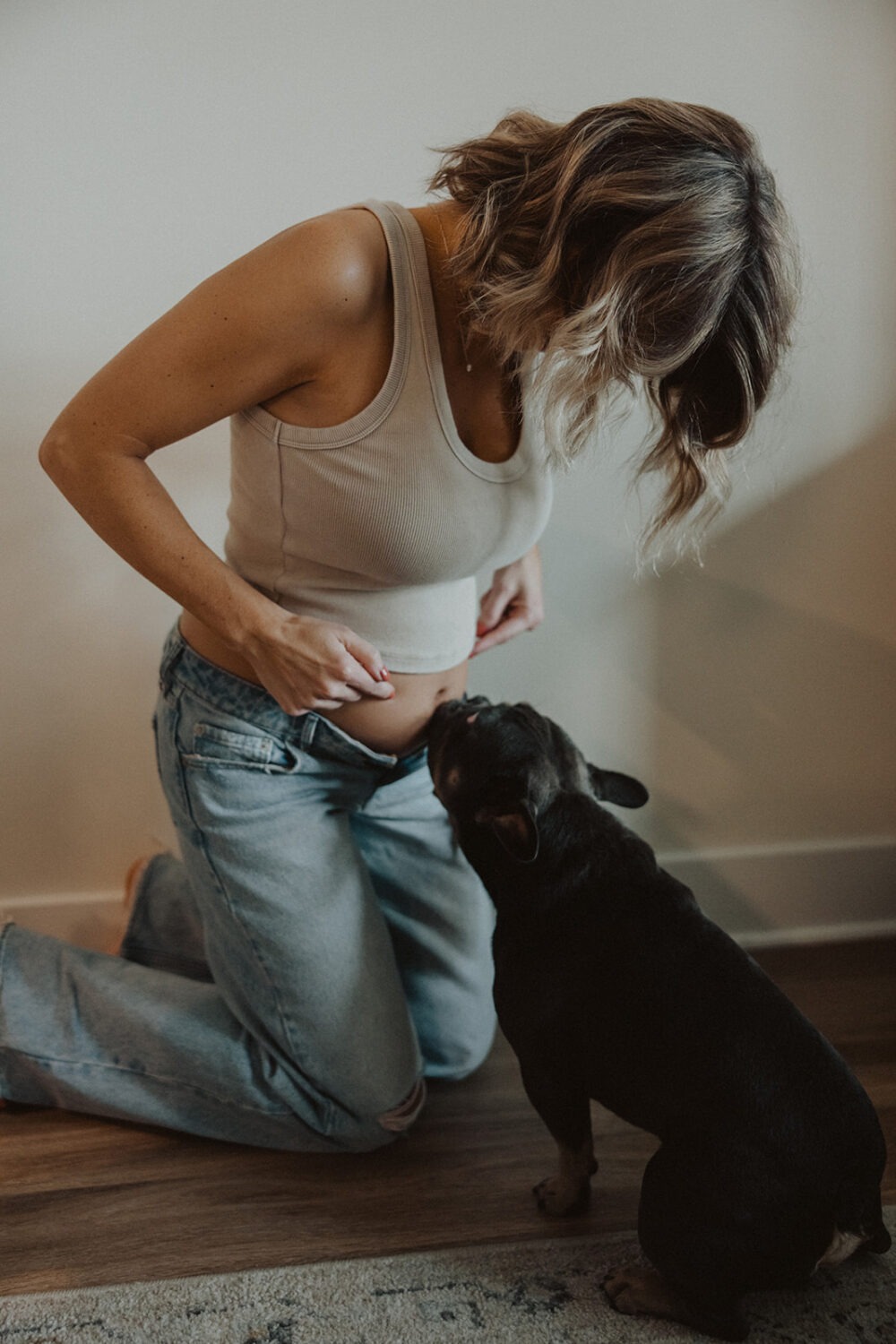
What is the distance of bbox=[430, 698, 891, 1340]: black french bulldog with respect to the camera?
3.84 feet

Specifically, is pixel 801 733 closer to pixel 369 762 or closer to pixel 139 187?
pixel 369 762

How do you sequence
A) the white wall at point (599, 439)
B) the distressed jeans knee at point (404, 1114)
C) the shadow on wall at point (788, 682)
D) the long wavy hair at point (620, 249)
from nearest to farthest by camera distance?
the long wavy hair at point (620, 249) < the distressed jeans knee at point (404, 1114) < the white wall at point (599, 439) < the shadow on wall at point (788, 682)

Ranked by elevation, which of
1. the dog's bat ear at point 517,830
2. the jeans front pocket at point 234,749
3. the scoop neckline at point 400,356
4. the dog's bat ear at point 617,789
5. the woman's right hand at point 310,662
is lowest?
the dog's bat ear at point 617,789

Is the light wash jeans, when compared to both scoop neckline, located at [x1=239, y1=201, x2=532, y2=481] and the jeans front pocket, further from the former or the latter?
scoop neckline, located at [x1=239, y1=201, x2=532, y2=481]

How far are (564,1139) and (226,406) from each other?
109cm

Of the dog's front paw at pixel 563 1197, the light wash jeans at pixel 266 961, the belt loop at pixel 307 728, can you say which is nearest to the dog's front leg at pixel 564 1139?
the dog's front paw at pixel 563 1197

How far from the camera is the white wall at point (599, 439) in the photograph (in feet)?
5.49

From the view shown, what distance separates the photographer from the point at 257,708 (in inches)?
56.3

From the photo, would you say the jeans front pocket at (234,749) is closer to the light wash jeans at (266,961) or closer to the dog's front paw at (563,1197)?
the light wash jeans at (266,961)

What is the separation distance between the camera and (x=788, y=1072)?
1.20m

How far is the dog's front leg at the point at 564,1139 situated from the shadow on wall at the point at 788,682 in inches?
33.3

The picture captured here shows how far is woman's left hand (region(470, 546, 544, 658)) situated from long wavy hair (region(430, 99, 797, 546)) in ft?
1.57

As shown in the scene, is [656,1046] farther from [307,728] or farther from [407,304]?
[407,304]

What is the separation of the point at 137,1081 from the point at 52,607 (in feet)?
2.80
